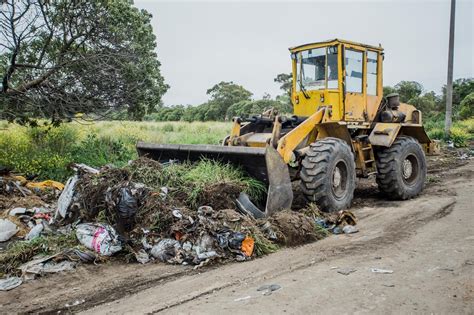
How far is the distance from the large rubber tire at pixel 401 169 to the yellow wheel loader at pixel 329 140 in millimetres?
18

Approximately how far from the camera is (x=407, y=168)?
8844 millimetres

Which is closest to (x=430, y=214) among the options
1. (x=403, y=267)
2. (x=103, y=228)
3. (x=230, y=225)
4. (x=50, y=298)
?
(x=403, y=267)

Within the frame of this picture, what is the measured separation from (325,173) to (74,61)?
569 cm

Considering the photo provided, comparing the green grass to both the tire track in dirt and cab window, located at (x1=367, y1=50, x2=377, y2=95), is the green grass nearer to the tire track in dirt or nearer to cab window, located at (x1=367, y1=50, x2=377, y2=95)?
cab window, located at (x1=367, y1=50, x2=377, y2=95)

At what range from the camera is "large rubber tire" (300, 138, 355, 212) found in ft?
21.6

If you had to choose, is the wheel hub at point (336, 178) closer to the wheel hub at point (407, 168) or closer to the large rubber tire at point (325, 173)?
the large rubber tire at point (325, 173)

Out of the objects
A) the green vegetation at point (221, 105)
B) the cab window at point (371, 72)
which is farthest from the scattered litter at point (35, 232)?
the green vegetation at point (221, 105)

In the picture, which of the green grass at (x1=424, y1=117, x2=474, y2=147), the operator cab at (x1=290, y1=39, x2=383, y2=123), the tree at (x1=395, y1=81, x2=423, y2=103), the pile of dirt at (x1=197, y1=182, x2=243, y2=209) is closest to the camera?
the pile of dirt at (x1=197, y1=182, x2=243, y2=209)

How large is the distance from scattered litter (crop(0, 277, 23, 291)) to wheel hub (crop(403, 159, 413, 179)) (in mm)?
6982

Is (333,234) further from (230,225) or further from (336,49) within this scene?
(336,49)

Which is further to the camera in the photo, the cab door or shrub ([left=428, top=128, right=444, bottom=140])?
shrub ([left=428, top=128, right=444, bottom=140])

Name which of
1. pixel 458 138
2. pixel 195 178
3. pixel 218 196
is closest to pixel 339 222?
pixel 218 196

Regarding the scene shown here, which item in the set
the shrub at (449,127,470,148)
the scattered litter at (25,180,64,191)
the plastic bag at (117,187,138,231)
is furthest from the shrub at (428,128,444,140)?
the plastic bag at (117,187,138,231)

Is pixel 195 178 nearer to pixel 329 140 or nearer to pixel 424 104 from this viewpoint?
pixel 329 140
